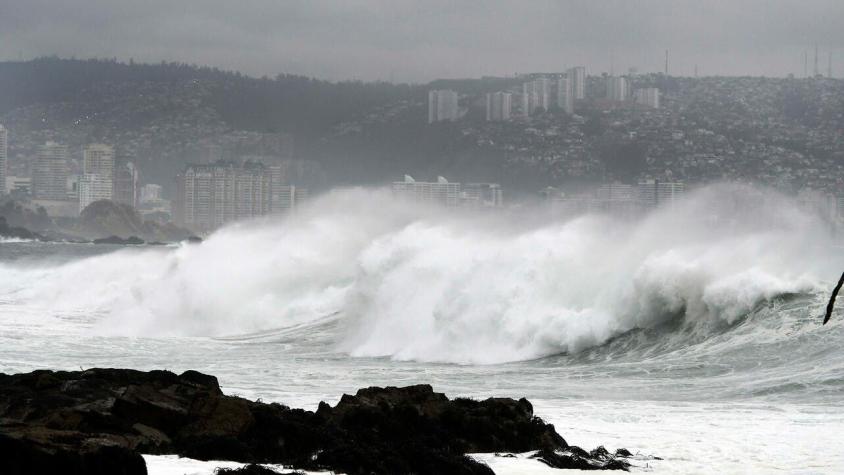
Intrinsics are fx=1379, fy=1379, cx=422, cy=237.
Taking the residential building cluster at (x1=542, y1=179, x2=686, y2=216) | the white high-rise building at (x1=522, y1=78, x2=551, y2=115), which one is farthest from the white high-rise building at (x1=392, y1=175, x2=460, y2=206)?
the white high-rise building at (x1=522, y1=78, x2=551, y2=115)

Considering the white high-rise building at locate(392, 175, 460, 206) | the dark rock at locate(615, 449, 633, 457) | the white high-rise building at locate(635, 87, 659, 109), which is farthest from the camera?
the white high-rise building at locate(635, 87, 659, 109)

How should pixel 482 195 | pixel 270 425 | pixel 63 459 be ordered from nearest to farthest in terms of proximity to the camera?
pixel 63 459, pixel 270 425, pixel 482 195

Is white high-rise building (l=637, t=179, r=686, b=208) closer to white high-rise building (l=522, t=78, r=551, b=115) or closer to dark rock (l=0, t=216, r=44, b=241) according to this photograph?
white high-rise building (l=522, t=78, r=551, b=115)

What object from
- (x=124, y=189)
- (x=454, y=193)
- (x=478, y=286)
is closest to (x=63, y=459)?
(x=478, y=286)

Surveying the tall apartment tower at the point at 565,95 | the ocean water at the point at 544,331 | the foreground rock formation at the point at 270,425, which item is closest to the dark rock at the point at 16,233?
the tall apartment tower at the point at 565,95

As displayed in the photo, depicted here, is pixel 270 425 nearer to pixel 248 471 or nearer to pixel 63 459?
pixel 248 471

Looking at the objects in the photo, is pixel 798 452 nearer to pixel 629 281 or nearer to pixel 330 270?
pixel 629 281

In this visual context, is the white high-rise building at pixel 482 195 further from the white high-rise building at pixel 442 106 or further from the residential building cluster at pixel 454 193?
the white high-rise building at pixel 442 106
